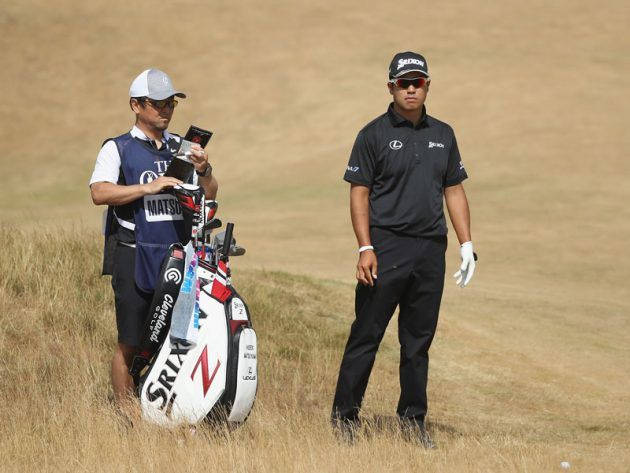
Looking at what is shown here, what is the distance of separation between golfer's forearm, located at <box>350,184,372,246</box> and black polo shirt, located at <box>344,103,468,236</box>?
5 cm

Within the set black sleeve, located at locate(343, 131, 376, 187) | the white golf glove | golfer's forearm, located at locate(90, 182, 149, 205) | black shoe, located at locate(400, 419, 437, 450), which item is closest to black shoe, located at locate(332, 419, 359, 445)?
black shoe, located at locate(400, 419, 437, 450)

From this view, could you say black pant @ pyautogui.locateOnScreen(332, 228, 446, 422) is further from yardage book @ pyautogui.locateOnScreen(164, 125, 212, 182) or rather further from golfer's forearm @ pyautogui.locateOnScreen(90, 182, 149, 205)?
golfer's forearm @ pyautogui.locateOnScreen(90, 182, 149, 205)

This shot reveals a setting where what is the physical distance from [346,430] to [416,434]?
41 centimetres

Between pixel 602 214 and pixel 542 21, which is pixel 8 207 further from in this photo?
pixel 542 21

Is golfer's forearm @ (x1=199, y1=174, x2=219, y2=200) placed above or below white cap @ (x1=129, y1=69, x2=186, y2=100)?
below

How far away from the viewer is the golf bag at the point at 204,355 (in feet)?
18.2

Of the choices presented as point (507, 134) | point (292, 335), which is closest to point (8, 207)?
point (507, 134)

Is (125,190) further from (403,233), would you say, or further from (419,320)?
(419,320)

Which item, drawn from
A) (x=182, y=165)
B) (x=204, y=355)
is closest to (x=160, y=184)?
(x=182, y=165)

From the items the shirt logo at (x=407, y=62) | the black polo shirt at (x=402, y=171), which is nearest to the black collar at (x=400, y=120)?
the black polo shirt at (x=402, y=171)

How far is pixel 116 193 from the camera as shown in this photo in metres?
5.60

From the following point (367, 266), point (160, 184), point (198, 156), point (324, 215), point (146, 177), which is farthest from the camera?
point (324, 215)

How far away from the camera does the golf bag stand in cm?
555

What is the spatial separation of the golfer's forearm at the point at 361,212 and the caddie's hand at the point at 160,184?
3.46 ft
